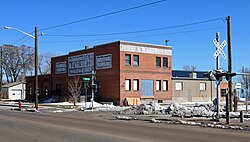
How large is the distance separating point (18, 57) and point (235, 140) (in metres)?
82.0

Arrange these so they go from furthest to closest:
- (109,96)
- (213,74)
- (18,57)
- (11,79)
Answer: (11,79) → (18,57) → (109,96) → (213,74)

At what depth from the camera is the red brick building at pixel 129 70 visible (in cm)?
4981

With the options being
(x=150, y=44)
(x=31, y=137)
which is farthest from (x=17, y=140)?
(x=150, y=44)

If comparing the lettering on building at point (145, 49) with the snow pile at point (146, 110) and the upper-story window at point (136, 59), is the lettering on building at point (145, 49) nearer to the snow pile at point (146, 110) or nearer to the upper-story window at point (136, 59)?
the upper-story window at point (136, 59)

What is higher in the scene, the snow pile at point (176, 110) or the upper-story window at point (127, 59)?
the upper-story window at point (127, 59)

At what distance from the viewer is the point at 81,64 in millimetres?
56875

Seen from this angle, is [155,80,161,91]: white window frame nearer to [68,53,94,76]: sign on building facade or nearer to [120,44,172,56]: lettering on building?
[120,44,172,56]: lettering on building

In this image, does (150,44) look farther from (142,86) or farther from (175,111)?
(175,111)

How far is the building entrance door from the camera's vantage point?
52.0 metres

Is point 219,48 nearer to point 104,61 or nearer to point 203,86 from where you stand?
point 104,61

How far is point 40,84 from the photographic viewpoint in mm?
69250

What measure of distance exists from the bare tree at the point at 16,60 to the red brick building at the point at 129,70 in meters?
36.3

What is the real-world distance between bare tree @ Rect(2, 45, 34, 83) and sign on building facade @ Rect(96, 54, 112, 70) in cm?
4137

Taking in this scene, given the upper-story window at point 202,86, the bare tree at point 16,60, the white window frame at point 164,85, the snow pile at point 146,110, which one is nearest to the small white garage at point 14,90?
the bare tree at point 16,60
